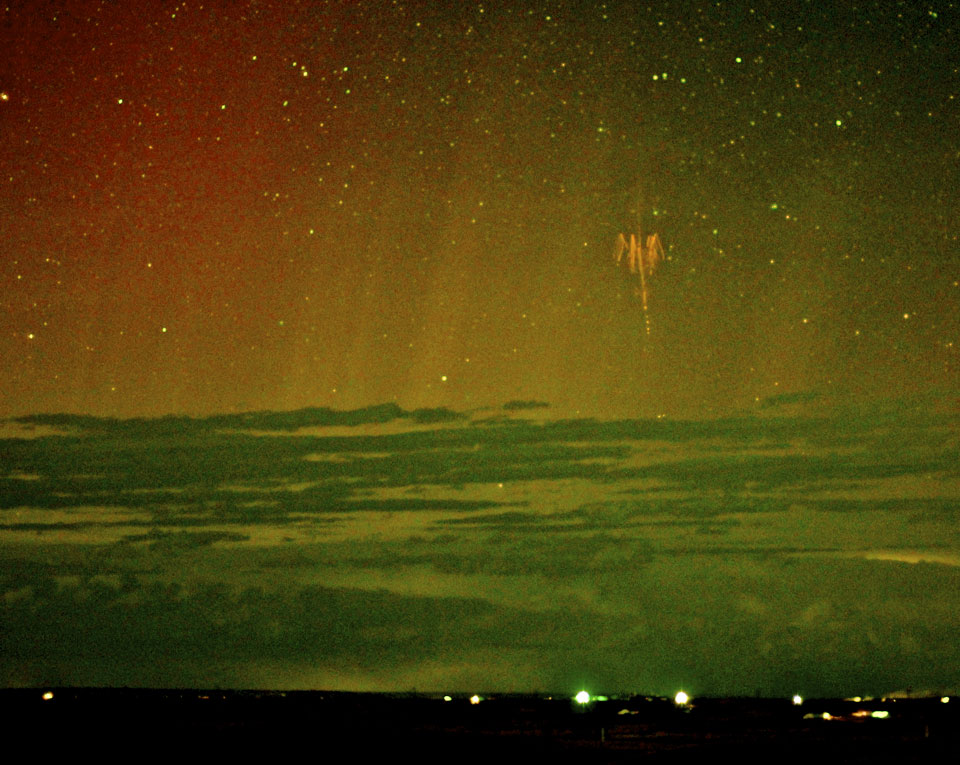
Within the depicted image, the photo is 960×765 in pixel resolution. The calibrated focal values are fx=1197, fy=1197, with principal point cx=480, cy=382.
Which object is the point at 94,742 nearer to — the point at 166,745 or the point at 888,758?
the point at 166,745

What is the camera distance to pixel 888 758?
5219 centimetres

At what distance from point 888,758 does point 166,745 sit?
37547mm

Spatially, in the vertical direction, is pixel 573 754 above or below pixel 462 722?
below

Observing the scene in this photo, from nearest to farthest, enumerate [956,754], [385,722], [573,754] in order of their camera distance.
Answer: [956,754], [573,754], [385,722]

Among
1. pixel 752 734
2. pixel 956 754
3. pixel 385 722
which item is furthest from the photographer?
pixel 385 722

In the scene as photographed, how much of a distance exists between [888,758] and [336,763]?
24.1 meters

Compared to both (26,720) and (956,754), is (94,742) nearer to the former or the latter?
(26,720)

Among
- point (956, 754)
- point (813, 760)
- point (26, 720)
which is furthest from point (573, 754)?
point (26, 720)

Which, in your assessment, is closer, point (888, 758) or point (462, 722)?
point (888, 758)

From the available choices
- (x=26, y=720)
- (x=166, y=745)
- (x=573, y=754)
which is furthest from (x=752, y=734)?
(x=26, y=720)

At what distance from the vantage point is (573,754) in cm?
5922

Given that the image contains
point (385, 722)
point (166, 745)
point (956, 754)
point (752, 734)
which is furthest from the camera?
point (385, 722)

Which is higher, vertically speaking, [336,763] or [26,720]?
[26,720]

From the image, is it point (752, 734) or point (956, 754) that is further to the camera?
point (752, 734)
